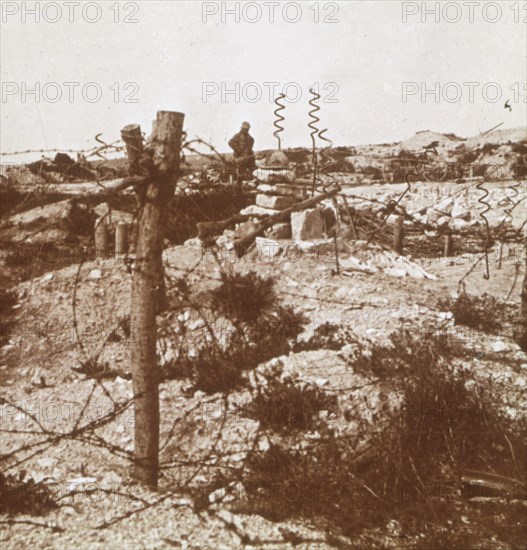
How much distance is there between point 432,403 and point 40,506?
307 cm

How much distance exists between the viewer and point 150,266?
10.2ft

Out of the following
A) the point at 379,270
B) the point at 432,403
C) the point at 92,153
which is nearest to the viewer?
the point at 92,153

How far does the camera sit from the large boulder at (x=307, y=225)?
10.4m

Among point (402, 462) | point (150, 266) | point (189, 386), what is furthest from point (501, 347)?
point (150, 266)

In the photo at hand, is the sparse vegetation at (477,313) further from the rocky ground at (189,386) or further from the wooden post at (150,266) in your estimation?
the wooden post at (150,266)

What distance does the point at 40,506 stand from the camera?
3479 millimetres

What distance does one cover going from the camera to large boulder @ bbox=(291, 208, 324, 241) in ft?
34.1

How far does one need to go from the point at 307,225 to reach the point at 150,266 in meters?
7.55

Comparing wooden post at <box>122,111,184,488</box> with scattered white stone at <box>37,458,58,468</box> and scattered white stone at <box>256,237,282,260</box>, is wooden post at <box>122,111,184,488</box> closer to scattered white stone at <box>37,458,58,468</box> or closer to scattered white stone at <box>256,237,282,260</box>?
scattered white stone at <box>37,458,58,468</box>

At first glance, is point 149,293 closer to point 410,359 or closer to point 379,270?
point 410,359

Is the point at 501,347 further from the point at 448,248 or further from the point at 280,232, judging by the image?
the point at 448,248

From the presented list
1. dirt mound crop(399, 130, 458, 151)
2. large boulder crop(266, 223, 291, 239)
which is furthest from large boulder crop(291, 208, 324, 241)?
dirt mound crop(399, 130, 458, 151)

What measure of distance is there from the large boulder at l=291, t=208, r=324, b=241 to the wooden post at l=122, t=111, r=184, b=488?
7.36m

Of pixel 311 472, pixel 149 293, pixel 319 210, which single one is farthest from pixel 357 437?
pixel 319 210
